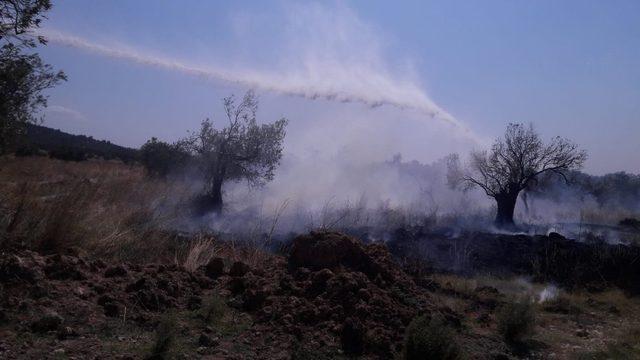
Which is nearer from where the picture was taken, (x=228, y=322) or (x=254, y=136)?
(x=228, y=322)

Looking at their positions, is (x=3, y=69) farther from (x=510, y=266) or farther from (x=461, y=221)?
(x=461, y=221)

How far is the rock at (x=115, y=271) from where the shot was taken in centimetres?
784

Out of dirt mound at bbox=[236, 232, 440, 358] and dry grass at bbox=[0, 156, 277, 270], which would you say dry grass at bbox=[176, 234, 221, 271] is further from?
dirt mound at bbox=[236, 232, 440, 358]

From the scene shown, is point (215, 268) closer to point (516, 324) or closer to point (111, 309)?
point (111, 309)

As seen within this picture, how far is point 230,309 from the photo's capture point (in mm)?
7953

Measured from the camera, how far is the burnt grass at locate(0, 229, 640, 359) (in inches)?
239

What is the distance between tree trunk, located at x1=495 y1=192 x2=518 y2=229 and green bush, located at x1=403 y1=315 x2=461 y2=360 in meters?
20.8

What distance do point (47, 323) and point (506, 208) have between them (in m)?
23.9

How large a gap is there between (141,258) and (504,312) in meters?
6.23

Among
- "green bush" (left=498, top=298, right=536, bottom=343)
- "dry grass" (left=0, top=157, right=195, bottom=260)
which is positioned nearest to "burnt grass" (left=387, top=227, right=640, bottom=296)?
"green bush" (left=498, top=298, right=536, bottom=343)

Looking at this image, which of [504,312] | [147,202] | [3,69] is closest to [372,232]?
[147,202]

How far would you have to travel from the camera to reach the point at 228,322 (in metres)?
7.37

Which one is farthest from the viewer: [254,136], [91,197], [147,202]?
[254,136]

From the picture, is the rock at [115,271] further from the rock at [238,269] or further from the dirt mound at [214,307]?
the rock at [238,269]
